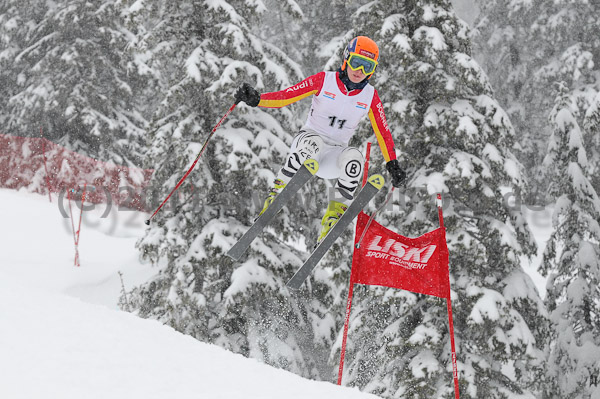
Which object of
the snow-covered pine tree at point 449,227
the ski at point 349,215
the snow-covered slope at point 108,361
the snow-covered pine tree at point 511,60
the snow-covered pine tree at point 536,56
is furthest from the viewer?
the snow-covered pine tree at point 511,60

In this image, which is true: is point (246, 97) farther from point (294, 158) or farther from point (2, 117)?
point (2, 117)

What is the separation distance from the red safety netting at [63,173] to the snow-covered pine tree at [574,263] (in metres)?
10.6

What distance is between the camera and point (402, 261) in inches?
255

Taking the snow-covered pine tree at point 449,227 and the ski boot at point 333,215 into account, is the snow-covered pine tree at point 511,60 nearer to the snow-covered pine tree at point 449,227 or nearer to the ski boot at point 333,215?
the snow-covered pine tree at point 449,227

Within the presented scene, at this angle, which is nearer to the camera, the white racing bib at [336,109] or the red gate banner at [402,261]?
the white racing bib at [336,109]

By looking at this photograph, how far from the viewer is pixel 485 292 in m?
8.91

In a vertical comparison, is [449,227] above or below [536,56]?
below

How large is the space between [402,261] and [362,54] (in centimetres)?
220

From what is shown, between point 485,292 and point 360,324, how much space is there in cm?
205

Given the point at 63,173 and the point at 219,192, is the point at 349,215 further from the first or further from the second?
the point at 63,173

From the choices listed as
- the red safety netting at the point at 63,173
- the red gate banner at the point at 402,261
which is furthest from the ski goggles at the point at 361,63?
the red safety netting at the point at 63,173

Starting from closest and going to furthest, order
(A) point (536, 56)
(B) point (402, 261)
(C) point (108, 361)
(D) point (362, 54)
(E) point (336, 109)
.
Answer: (C) point (108, 361)
(D) point (362, 54)
(E) point (336, 109)
(B) point (402, 261)
(A) point (536, 56)

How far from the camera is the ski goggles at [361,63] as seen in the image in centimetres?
577

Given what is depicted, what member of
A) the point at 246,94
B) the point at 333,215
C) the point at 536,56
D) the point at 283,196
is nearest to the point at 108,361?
the point at 283,196
